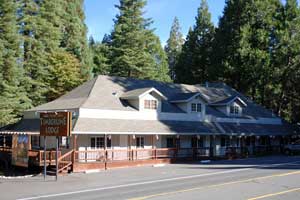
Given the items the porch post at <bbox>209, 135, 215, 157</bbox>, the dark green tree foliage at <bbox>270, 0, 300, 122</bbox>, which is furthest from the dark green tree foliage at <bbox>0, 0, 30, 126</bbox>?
the dark green tree foliage at <bbox>270, 0, 300, 122</bbox>

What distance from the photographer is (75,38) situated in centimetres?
5853

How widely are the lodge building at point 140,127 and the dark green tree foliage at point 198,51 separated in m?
19.7

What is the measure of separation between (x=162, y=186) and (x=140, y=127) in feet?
50.1

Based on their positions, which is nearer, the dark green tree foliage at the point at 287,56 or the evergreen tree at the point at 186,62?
the dark green tree foliage at the point at 287,56

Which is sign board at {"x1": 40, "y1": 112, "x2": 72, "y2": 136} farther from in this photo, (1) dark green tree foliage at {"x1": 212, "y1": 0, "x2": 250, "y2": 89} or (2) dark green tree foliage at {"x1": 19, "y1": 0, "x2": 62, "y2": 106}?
(1) dark green tree foliage at {"x1": 212, "y1": 0, "x2": 250, "y2": 89}

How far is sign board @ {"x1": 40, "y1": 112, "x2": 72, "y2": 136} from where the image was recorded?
26.0 meters

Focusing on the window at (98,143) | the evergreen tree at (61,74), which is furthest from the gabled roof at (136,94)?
the evergreen tree at (61,74)

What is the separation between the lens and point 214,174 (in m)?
27.0

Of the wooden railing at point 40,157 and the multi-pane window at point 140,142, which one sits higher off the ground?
the multi-pane window at point 140,142

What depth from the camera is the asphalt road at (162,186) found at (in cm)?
1820

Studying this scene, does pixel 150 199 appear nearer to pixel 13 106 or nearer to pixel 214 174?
pixel 214 174

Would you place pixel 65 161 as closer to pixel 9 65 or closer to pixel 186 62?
pixel 9 65

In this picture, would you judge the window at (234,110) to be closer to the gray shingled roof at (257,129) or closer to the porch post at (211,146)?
the gray shingled roof at (257,129)

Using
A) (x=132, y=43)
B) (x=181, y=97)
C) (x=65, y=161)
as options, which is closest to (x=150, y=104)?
(x=181, y=97)
